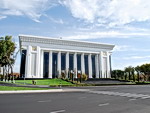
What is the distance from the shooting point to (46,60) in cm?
9538

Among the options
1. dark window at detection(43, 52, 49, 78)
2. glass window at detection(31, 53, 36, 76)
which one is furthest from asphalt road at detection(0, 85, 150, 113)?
dark window at detection(43, 52, 49, 78)

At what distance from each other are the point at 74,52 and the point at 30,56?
24596mm

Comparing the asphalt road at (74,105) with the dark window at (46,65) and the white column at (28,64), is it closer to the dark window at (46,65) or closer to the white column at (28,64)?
Answer: the white column at (28,64)

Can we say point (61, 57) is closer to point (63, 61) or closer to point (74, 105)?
point (63, 61)

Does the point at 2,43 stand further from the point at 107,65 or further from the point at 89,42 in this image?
the point at 107,65

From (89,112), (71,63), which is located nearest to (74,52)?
(71,63)

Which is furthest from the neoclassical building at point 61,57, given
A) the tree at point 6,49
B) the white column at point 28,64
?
the tree at point 6,49

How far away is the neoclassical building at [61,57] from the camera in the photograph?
8944 cm

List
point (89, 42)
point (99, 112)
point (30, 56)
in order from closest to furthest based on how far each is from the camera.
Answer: point (99, 112)
point (30, 56)
point (89, 42)

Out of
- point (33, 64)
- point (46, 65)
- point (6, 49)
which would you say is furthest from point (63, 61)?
point (6, 49)

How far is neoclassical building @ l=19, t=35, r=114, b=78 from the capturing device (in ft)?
293

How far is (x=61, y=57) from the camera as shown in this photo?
99.2 m

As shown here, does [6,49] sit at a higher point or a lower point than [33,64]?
higher

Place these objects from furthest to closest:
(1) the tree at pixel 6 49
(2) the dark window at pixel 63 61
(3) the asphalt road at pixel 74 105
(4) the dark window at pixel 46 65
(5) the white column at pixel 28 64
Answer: (2) the dark window at pixel 63 61 → (4) the dark window at pixel 46 65 → (5) the white column at pixel 28 64 → (1) the tree at pixel 6 49 → (3) the asphalt road at pixel 74 105
